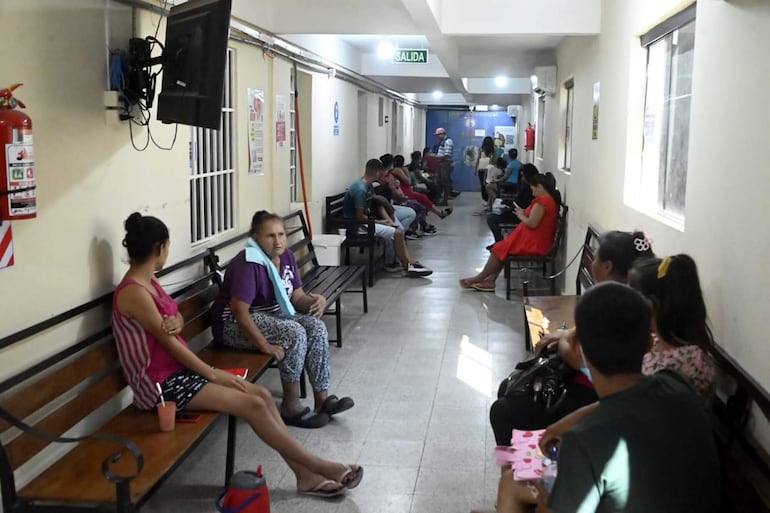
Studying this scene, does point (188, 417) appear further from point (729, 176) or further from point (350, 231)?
point (350, 231)

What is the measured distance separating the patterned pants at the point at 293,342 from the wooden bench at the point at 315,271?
66 centimetres

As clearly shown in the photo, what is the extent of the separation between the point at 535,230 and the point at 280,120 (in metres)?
2.69

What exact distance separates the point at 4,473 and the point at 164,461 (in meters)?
0.52

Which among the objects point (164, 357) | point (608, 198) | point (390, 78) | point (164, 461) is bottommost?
point (164, 461)

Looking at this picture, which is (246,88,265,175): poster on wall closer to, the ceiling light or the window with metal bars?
the window with metal bars

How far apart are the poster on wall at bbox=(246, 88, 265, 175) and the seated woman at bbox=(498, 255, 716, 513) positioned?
3.96m

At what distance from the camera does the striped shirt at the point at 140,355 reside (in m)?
3.24

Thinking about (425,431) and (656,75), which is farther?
(656,75)

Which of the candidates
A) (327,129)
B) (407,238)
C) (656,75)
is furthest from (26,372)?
(407,238)

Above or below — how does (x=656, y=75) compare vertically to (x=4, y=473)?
above

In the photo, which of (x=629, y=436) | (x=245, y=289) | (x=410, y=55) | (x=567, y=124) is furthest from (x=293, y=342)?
(x=410, y=55)

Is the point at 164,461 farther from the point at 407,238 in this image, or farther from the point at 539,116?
the point at 539,116

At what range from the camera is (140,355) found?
326 cm

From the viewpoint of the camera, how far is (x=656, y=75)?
4.67 m
